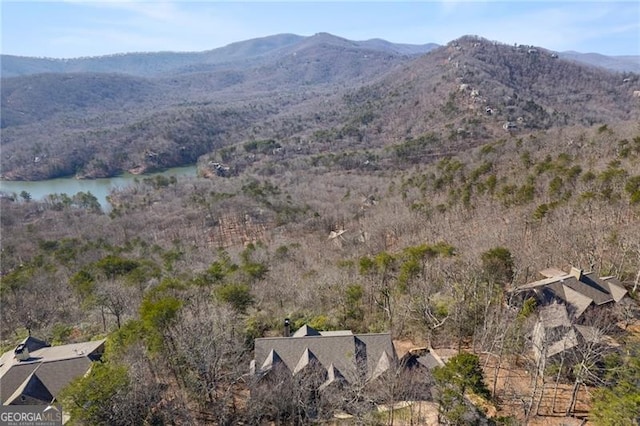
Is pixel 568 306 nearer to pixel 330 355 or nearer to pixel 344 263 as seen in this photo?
pixel 330 355

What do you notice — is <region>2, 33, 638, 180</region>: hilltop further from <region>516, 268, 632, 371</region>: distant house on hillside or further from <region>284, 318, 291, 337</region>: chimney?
<region>284, 318, 291, 337</region>: chimney

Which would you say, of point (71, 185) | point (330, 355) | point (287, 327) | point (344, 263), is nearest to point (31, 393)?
point (287, 327)

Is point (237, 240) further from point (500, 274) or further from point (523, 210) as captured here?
point (500, 274)

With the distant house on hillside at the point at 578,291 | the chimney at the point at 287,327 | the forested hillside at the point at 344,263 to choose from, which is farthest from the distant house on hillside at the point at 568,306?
the chimney at the point at 287,327

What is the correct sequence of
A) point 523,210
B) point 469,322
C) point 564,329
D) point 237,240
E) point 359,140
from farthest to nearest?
1. point 359,140
2. point 237,240
3. point 523,210
4. point 469,322
5. point 564,329

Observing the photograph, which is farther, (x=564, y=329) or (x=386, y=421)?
(x=564, y=329)

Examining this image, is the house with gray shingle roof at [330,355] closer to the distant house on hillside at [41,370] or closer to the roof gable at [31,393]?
the distant house on hillside at [41,370]

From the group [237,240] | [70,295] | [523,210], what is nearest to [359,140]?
[237,240]
